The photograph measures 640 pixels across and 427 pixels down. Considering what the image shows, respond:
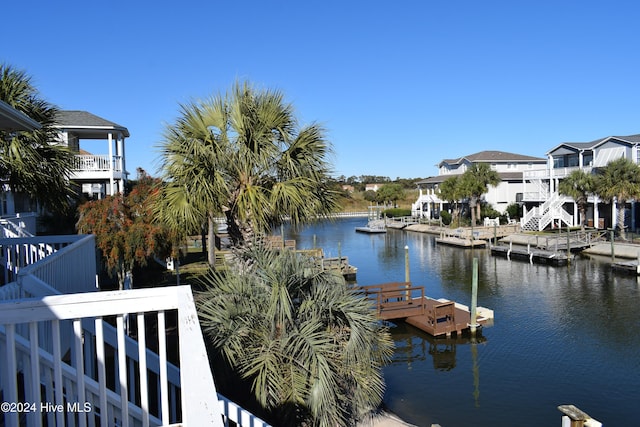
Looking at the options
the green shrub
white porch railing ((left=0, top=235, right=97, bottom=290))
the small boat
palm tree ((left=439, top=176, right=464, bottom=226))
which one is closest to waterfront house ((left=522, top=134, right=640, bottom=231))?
palm tree ((left=439, top=176, right=464, bottom=226))

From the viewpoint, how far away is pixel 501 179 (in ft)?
200

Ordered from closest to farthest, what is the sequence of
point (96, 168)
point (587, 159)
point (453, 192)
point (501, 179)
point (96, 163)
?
point (96, 168) → point (96, 163) → point (587, 159) → point (453, 192) → point (501, 179)

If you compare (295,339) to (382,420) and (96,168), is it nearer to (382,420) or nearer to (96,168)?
(382,420)

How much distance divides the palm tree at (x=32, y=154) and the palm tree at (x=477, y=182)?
49.9 m

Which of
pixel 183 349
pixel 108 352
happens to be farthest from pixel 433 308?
pixel 183 349

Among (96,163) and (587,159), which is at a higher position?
(587,159)

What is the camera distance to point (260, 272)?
688cm

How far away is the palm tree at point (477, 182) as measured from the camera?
55.8 m

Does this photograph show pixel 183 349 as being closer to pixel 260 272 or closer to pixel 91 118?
pixel 260 272

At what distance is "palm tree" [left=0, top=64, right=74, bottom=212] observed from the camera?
989 cm

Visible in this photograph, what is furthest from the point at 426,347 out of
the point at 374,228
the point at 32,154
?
the point at 374,228

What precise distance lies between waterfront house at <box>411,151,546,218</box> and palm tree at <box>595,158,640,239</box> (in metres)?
19.4

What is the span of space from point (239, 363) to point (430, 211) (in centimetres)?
6463

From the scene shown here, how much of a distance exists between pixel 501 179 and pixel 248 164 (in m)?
57.4
